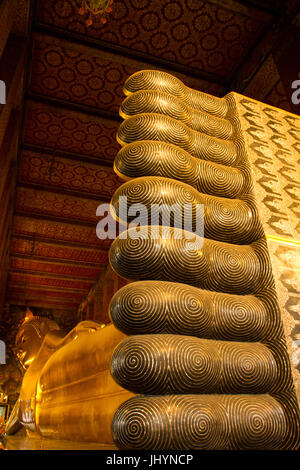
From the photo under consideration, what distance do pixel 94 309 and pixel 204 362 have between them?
912 centimetres

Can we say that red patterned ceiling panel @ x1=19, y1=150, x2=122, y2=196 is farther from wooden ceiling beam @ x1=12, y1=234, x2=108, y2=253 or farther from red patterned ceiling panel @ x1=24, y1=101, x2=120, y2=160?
wooden ceiling beam @ x1=12, y1=234, x2=108, y2=253

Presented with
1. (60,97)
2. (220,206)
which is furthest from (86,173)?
(220,206)

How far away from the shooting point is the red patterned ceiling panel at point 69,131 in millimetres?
5109

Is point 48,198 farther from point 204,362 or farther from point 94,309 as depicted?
point 204,362

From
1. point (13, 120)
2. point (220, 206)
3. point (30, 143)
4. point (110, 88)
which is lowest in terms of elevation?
point (30, 143)

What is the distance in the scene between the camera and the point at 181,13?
4.00 meters

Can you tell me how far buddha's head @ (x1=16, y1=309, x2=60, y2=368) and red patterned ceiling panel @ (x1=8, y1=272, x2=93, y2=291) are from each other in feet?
24.0

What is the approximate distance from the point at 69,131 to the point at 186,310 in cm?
513

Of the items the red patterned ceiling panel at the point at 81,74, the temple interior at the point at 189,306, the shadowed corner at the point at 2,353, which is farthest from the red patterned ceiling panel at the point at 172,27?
the shadowed corner at the point at 2,353

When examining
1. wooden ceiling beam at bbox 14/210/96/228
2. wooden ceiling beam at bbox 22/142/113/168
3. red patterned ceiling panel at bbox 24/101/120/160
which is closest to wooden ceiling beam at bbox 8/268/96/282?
wooden ceiling beam at bbox 14/210/96/228

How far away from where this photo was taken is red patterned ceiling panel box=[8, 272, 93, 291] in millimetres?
9734

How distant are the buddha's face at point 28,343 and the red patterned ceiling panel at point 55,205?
429 cm

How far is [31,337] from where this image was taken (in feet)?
8.59

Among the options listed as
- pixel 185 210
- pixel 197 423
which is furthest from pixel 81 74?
pixel 197 423
